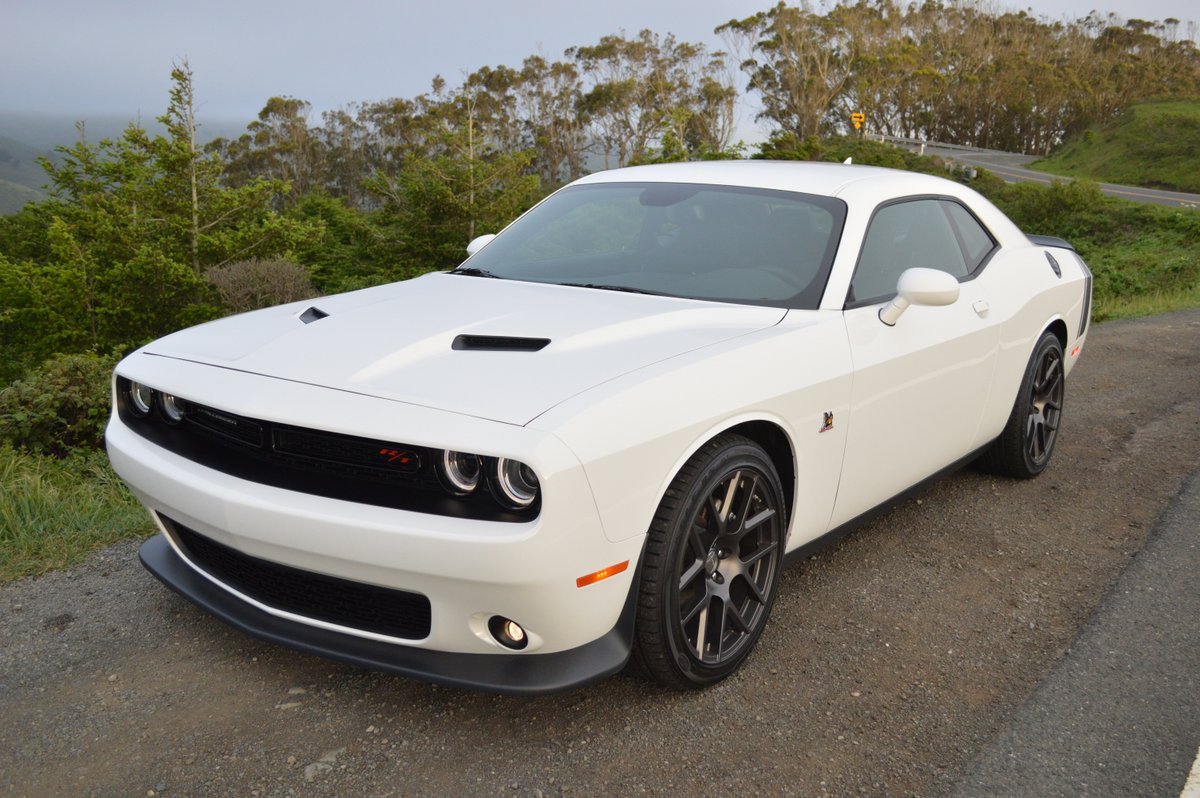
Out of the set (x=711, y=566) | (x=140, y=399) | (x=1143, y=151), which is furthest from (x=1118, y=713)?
(x=1143, y=151)

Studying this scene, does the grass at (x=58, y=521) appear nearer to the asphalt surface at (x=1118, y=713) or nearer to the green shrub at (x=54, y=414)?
the green shrub at (x=54, y=414)

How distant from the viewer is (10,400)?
22.7ft

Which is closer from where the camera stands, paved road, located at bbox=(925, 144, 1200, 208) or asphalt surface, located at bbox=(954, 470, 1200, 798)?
asphalt surface, located at bbox=(954, 470, 1200, 798)

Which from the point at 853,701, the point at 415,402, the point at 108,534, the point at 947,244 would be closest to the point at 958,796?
the point at 853,701

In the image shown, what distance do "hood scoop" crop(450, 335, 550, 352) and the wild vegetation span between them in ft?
6.46

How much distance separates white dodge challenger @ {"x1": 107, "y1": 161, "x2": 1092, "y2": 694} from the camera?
2381mm

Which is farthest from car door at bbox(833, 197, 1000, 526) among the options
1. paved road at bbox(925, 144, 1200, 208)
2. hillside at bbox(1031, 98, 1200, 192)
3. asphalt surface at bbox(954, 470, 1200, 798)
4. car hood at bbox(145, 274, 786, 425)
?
hillside at bbox(1031, 98, 1200, 192)

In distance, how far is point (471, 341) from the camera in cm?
290

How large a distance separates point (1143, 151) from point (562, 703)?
4839 centimetres

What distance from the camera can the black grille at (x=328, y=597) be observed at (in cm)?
252

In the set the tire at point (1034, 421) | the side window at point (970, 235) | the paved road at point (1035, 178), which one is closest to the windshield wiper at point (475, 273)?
the side window at point (970, 235)

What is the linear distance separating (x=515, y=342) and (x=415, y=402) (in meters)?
0.50

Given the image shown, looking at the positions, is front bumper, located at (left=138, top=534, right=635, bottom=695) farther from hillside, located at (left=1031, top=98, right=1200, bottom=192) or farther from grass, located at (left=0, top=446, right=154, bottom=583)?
hillside, located at (left=1031, top=98, right=1200, bottom=192)

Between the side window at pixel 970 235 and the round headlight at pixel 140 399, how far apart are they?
3240 millimetres
